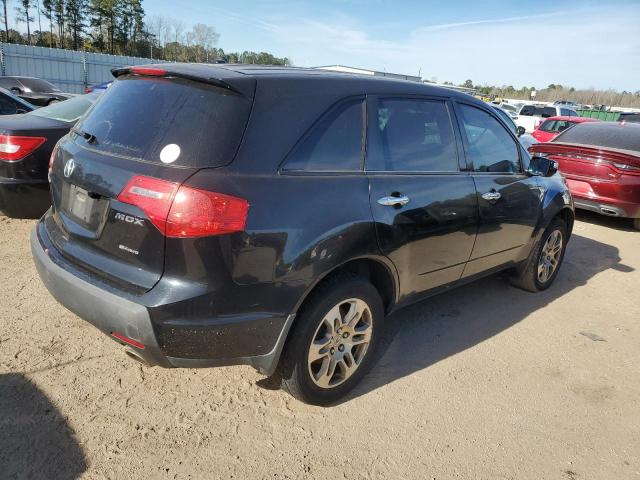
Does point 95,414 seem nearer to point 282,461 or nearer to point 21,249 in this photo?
point 282,461

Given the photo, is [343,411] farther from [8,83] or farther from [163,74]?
[8,83]

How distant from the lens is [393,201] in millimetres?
2840

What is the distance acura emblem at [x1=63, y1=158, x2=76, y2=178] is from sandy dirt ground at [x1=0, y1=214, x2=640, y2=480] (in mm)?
1161

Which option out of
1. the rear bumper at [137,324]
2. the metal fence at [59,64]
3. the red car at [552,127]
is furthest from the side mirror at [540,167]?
the metal fence at [59,64]

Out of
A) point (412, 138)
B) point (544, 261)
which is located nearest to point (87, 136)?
point (412, 138)

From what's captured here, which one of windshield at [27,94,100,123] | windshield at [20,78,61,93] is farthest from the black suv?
windshield at [20,78,61,93]

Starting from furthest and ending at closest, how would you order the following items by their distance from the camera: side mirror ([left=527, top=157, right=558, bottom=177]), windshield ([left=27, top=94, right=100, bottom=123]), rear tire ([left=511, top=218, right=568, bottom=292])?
windshield ([left=27, top=94, right=100, bottom=123]) < rear tire ([left=511, top=218, right=568, bottom=292]) < side mirror ([left=527, top=157, right=558, bottom=177])

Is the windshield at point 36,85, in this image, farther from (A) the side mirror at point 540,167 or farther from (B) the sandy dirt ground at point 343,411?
(A) the side mirror at point 540,167

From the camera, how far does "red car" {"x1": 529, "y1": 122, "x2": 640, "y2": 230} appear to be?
7008 mm

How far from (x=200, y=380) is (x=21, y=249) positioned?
2715 millimetres

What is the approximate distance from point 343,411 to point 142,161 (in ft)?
5.73

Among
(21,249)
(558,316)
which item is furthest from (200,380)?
(558,316)

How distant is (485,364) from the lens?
347 cm

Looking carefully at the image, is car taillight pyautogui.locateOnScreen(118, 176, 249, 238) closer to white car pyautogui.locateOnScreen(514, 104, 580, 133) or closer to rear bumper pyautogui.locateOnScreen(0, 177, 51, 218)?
rear bumper pyautogui.locateOnScreen(0, 177, 51, 218)
